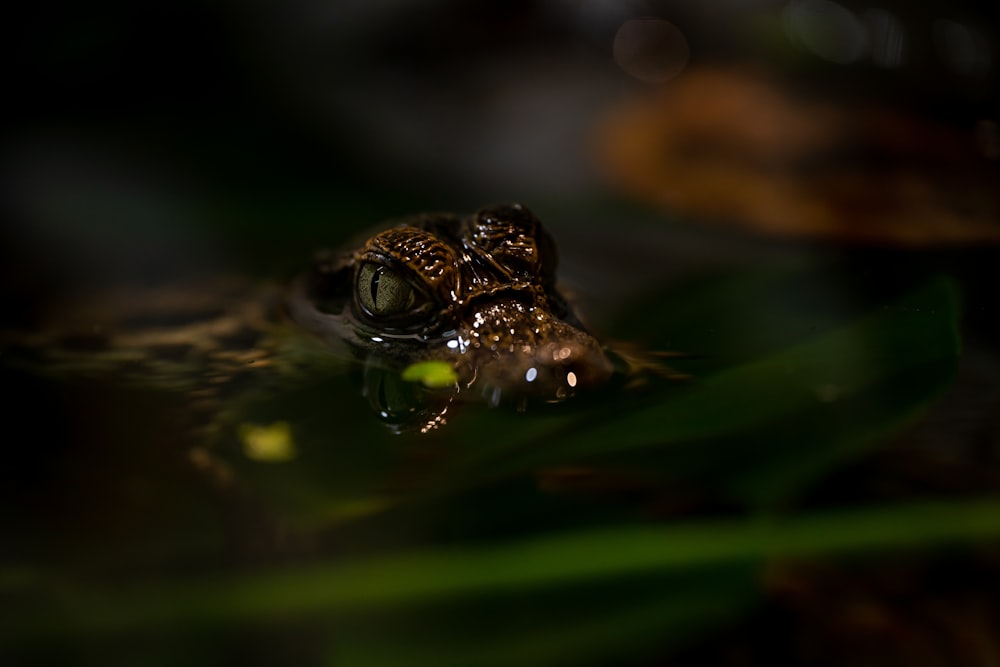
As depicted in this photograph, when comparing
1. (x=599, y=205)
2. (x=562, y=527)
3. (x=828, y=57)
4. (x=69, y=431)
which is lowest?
(x=562, y=527)

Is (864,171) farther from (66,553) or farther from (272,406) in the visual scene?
(66,553)

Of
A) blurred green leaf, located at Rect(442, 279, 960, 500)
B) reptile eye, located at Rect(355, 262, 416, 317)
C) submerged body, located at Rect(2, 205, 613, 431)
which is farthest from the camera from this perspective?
reptile eye, located at Rect(355, 262, 416, 317)

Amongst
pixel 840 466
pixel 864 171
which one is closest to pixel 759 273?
pixel 864 171

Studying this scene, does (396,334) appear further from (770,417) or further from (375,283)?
(770,417)

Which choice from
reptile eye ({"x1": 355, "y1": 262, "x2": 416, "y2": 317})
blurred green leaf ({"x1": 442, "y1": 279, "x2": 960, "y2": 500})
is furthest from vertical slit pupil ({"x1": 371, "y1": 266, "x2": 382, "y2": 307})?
blurred green leaf ({"x1": 442, "y1": 279, "x2": 960, "y2": 500})

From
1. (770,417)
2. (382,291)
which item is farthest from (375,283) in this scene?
(770,417)

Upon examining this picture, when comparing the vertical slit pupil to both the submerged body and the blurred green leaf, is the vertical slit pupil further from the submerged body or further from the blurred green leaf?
the blurred green leaf

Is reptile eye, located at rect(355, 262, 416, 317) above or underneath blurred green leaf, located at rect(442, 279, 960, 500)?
above

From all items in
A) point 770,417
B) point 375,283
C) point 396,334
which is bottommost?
point 770,417

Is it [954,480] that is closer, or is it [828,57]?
[954,480]
